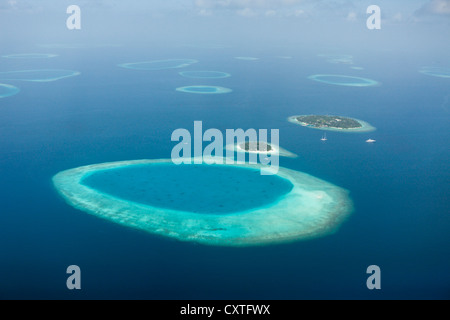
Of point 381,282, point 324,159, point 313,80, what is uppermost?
point 313,80

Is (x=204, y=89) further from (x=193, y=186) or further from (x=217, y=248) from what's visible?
(x=217, y=248)

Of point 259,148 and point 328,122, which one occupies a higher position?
point 328,122

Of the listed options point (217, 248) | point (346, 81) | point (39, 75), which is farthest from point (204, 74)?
point (217, 248)

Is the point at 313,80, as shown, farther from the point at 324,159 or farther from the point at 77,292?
the point at 77,292

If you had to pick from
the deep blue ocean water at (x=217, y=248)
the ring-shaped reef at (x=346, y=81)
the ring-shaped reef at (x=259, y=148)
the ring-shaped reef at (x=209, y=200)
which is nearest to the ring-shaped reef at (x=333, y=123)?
the deep blue ocean water at (x=217, y=248)

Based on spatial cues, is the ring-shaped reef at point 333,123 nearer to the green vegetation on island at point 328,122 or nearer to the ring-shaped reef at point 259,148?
the green vegetation on island at point 328,122

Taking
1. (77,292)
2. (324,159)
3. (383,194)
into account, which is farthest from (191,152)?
(77,292)
